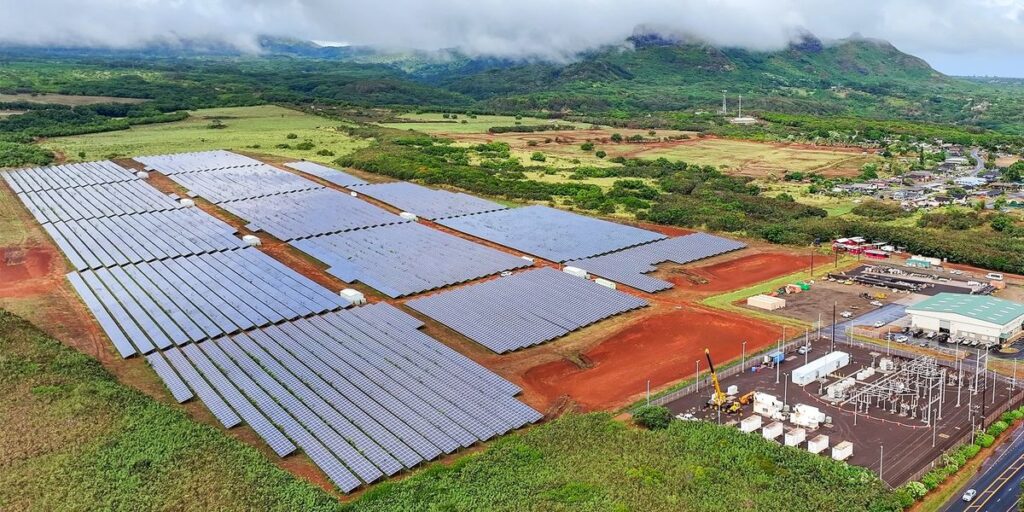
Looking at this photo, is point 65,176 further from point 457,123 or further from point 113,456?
point 457,123

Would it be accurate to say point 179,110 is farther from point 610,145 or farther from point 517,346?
point 517,346

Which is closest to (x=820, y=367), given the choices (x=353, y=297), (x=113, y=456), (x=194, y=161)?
(x=353, y=297)

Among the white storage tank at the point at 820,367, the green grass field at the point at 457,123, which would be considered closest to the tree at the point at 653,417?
the white storage tank at the point at 820,367

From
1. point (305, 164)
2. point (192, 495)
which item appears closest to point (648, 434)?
point (192, 495)

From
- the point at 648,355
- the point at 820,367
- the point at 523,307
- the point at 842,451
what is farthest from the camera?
the point at 523,307

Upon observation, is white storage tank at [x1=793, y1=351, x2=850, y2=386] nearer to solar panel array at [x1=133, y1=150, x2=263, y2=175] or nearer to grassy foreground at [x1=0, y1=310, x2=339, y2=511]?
grassy foreground at [x1=0, y1=310, x2=339, y2=511]

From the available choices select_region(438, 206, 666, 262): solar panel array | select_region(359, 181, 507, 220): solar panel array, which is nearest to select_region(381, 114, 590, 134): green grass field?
select_region(359, 181, 507, 220): solar panel array
